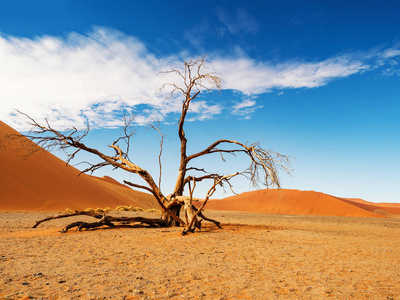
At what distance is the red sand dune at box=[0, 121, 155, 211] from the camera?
27.0 m

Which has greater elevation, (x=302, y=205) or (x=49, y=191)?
(x=49, y=191)

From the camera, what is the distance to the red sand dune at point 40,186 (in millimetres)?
26984

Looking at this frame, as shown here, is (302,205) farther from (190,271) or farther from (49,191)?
(190,271)

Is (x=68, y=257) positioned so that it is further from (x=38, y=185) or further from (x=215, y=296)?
(x=38, y=185)

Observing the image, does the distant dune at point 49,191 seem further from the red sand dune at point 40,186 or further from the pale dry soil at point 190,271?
the pale dry soil at point 190,271

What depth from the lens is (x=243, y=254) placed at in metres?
6.56

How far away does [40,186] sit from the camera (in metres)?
31.2

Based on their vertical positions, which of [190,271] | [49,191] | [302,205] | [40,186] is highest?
[40,186]

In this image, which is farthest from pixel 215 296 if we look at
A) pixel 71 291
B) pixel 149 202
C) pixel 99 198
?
pixel 149 202

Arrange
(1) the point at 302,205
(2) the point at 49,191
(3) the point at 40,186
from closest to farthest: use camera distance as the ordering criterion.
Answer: (3) the point at 40,186 → (2) the point at 49,191 → (1) the point at 302,205

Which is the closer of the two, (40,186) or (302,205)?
(40,186)

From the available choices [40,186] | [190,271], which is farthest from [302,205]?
[190,271]

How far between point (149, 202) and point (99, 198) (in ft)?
56.7

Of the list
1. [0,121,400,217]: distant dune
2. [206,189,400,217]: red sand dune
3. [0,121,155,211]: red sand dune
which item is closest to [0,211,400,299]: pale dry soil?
[0,121,400,217]: distant dune
